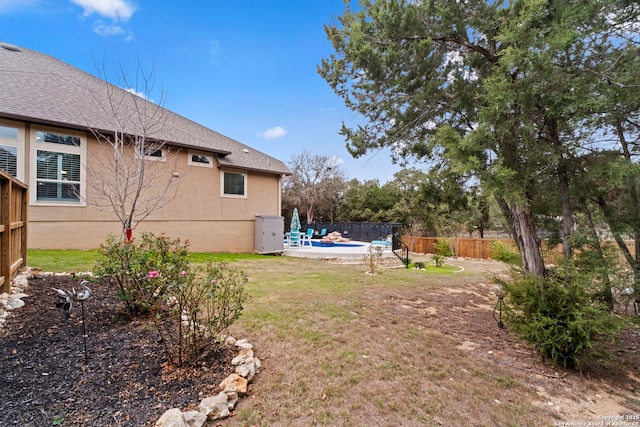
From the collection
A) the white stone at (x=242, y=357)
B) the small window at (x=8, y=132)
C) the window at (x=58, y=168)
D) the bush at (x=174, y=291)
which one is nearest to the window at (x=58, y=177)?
the window at (x=58, y=168)

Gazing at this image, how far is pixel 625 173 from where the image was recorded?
147 inches

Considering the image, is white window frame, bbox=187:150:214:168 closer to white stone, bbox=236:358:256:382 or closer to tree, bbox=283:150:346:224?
white stone, bbox=236:358:256:382

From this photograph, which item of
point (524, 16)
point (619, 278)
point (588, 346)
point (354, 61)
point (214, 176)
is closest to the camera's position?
point (588, 346)

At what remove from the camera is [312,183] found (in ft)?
95.7

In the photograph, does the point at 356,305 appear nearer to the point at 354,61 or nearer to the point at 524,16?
the point at 354,61

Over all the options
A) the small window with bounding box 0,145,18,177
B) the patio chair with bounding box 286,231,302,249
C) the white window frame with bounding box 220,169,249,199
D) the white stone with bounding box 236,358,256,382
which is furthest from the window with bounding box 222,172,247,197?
the white stone with bounding box 236,358,256,382

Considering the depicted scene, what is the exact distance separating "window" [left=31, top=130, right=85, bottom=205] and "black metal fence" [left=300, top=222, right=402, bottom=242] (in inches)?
607

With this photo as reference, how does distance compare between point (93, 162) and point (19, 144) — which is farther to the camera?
point (93, 162)

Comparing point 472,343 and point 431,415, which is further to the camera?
point 472,343

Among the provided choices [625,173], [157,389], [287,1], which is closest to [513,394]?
[625,173]

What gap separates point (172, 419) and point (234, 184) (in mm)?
12432

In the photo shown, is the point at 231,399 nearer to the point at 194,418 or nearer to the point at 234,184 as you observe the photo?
the point at 194,418

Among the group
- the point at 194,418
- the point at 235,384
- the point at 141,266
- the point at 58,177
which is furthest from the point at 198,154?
the point at 194,418

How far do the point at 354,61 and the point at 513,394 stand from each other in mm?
5725
